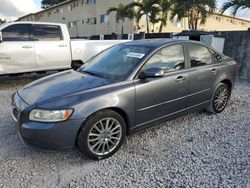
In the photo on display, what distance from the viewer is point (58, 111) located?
287 centimetres

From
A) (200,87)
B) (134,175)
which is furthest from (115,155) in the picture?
(200,87)

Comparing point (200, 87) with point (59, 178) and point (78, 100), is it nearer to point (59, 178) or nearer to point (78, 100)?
point (78, 100)

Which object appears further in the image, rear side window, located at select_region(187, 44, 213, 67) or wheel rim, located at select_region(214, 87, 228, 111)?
wheel rim, located at select_region(214, 87, 228, 111)

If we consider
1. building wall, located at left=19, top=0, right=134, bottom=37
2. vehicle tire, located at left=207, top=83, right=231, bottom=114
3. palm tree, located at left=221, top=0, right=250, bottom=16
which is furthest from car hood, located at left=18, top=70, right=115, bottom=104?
building wall, located at left=19, top=0, right=134, bottom=37

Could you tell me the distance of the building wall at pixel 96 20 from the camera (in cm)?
2927

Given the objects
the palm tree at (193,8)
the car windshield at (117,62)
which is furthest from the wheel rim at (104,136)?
the palm tree at (193,8)

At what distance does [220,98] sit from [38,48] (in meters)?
5.16

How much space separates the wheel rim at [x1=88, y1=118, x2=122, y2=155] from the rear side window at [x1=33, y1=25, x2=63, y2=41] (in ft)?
16.6

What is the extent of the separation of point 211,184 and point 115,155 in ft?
4.19

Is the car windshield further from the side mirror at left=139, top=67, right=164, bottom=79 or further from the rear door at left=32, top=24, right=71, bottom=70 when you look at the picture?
the rear door at left=32, top=24, right=71, bottom=70

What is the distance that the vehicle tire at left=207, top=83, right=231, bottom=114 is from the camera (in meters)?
4.78

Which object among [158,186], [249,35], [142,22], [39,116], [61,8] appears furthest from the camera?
[61,8]

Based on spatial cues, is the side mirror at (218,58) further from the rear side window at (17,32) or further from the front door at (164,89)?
the rear side window at (17,32)

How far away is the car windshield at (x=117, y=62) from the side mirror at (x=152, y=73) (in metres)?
→ 0.18
